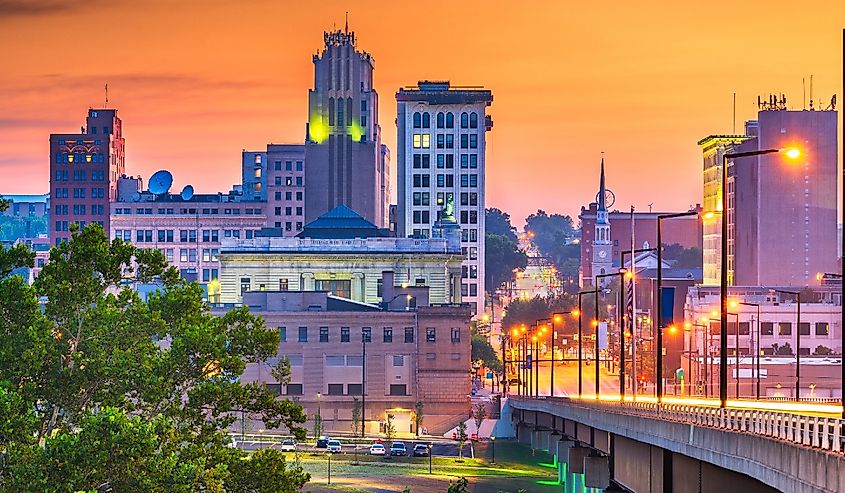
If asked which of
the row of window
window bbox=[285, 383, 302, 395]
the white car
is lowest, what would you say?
the white car

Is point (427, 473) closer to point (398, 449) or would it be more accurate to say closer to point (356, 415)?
point (398, 449)

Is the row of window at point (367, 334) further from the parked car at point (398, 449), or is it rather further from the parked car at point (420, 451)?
the parked car at point (420, 451)

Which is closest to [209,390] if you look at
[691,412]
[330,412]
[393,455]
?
[691,412]

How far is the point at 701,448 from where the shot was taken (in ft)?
184

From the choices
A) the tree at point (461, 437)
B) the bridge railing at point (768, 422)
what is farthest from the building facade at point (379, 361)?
the bridge railing at point (768, 422)

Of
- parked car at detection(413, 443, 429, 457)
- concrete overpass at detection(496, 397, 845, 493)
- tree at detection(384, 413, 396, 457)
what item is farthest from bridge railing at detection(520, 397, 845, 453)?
tree at detection(384, 413, 396, 457)

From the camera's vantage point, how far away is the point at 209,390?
70.0 meters

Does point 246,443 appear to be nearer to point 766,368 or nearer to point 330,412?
point 330,412

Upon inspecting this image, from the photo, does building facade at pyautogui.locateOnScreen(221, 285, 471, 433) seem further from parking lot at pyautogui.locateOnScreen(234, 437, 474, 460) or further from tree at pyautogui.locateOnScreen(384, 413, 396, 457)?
parking lot at pyautogui.locateOnScreen(234, 437, 474, 460)

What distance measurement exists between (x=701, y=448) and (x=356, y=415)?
11748 cm

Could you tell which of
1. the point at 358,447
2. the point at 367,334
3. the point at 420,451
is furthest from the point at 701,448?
the point at 367,334

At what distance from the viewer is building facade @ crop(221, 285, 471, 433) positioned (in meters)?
179

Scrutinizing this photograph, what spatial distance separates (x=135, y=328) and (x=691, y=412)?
77.2 ft

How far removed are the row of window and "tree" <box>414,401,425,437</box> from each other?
6.60 m
